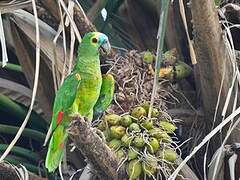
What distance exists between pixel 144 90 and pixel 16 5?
17.7 inches

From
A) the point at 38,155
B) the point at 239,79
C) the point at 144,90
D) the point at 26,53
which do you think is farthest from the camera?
the point at 38,155

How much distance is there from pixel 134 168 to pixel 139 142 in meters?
0.07

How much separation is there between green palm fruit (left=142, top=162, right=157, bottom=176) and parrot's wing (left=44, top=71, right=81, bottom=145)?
285 millimetres

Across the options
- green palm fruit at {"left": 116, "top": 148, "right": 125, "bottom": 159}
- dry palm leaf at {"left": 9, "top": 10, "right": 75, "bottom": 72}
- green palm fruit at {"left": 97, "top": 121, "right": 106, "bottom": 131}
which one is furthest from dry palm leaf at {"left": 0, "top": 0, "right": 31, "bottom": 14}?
green palm fruit at {"left": 116, "top": 148, "right": 125, "bottom": 159}

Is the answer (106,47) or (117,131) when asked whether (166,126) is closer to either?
(117,131)

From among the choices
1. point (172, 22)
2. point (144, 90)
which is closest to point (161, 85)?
point (144, 90)

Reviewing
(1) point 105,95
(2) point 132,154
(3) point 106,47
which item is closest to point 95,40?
(3) point 106,47

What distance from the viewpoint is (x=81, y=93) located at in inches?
74.1

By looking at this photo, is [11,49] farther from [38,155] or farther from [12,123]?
[38,155]

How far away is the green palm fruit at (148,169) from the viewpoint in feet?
5.47

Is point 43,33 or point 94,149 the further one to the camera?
point 43,33

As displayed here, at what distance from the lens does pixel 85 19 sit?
1922 mm

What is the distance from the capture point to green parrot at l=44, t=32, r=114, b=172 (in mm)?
1788

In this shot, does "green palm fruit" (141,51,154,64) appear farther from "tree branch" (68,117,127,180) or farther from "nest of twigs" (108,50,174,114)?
"tree branch" (68,117,127,180)
